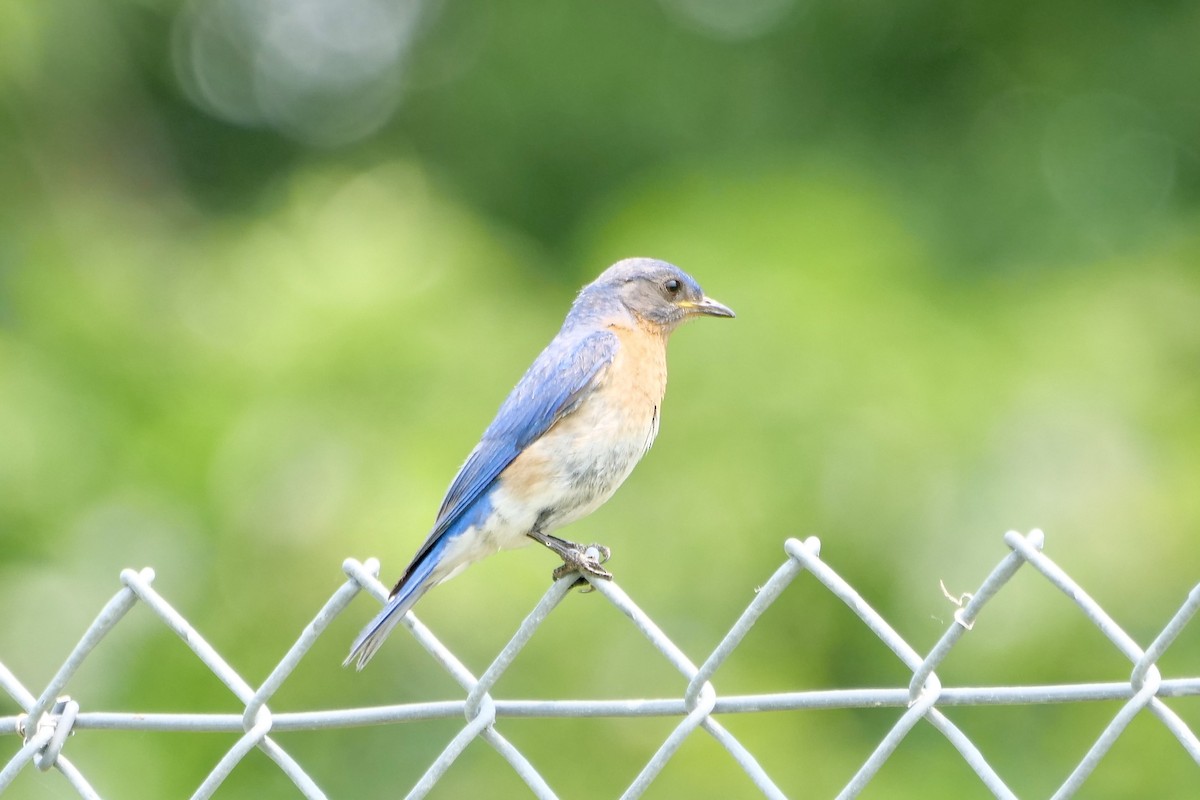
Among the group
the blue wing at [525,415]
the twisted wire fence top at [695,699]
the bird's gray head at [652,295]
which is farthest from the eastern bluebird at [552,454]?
the twisted wire fence top at [695,699]

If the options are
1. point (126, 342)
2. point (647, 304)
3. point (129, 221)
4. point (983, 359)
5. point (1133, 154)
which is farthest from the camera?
point (129, 221)

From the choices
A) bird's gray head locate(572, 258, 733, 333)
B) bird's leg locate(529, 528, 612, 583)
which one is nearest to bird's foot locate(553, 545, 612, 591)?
bird's leg locate(529, 528, 612, 583)

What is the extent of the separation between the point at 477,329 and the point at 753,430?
43.7 inches

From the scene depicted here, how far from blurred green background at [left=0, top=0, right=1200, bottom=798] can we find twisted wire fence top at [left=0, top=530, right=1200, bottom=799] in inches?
67.7

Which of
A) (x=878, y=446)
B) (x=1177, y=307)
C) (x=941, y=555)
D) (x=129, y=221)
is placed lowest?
(x=941, y=555)

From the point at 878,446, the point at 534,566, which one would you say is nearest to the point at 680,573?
the point at 534,566

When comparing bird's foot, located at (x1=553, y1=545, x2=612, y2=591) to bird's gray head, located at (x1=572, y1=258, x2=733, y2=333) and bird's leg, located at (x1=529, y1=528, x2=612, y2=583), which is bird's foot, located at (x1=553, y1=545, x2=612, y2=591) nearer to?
bird's leg, located at (x1=529, y1=528, x2=612, y2=583)

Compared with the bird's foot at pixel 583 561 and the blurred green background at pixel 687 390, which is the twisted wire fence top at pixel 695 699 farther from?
the blurred green background at pixel 687 390

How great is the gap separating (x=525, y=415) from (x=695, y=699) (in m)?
1.38

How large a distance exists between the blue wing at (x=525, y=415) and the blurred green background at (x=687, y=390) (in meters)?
0.79

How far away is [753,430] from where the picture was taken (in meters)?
4.45

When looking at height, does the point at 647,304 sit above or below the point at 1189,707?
above

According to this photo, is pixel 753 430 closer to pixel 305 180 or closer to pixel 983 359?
pixel 983 359

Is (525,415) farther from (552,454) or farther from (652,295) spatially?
(652,295)
